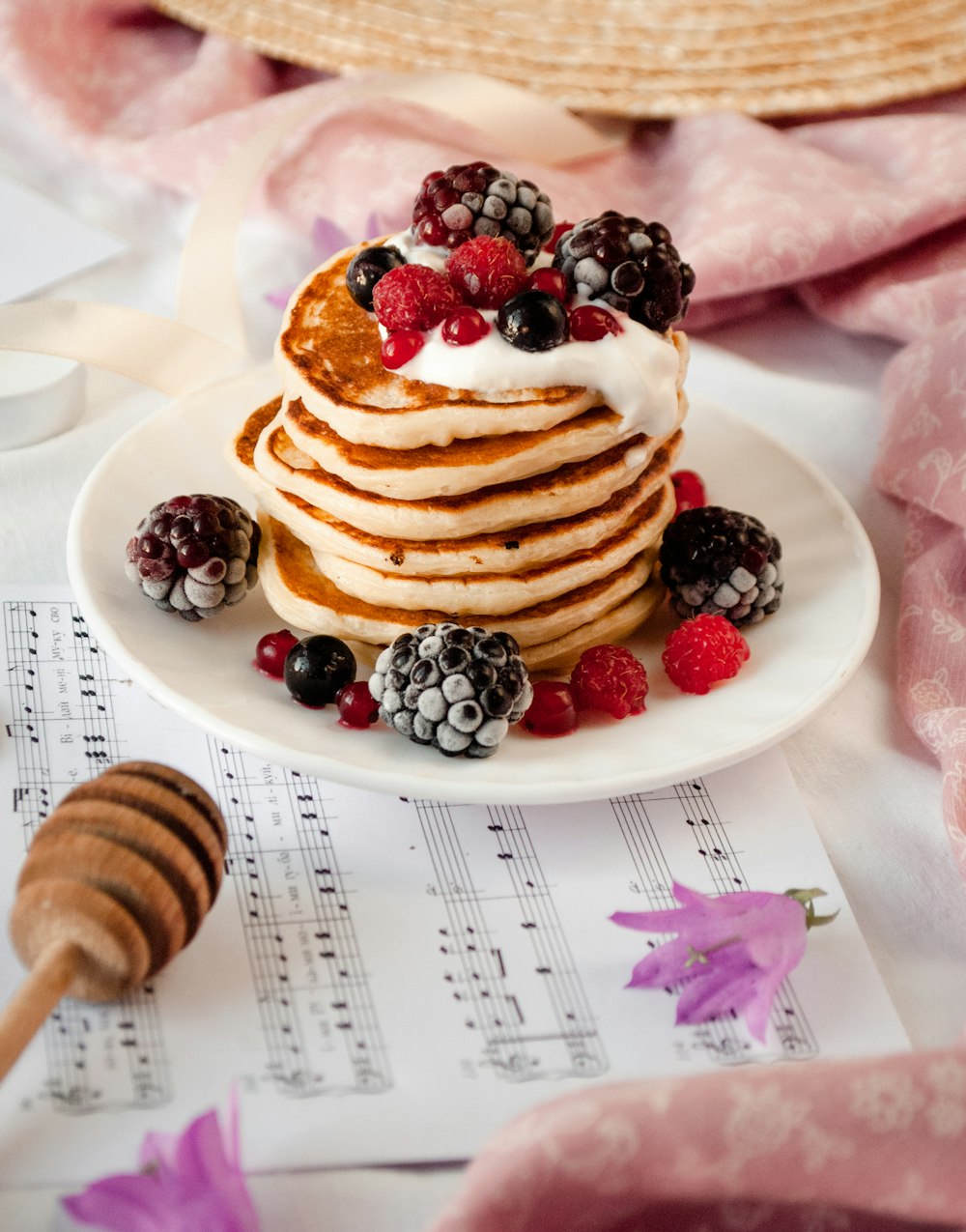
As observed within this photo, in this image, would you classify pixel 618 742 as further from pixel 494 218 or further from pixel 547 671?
pixel 494 218

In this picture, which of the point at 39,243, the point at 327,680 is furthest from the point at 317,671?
the point at 39,243

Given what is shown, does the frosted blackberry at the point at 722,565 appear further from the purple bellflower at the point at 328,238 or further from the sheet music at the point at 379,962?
the purple bellflower at the point at 328,238

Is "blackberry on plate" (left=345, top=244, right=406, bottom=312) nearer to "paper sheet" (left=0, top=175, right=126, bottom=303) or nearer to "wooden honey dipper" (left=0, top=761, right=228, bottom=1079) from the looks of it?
"wooden honey dipper" (left=0, top=761, right=228, bottom=1079)

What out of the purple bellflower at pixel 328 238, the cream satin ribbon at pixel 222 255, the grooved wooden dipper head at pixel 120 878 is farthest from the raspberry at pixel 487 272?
the purple bellflower at pixel 328 238

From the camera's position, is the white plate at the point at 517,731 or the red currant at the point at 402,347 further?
the red currant at the point at 402,347

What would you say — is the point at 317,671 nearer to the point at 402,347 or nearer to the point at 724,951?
the point at 402,347

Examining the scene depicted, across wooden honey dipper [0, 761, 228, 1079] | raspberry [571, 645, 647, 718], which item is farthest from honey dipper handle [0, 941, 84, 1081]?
raspberry [571, 645, 647, 718]
